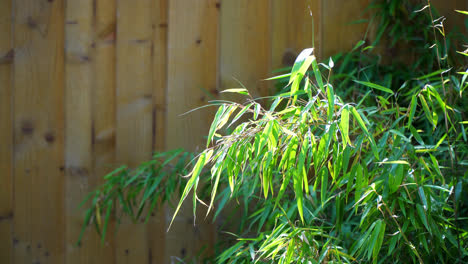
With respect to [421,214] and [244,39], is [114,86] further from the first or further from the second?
[421,214]

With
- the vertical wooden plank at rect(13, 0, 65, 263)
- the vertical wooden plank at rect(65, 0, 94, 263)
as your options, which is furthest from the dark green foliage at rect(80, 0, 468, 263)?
the vertical wooden plank at rect(13, 0, 65, 263)

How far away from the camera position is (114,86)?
2.23 m

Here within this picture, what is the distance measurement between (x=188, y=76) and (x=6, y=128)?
71cm

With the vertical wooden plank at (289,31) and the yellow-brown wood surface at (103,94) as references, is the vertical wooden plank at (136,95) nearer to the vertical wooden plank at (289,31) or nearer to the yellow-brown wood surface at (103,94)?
the yellow-brown wood surface at (103,94)

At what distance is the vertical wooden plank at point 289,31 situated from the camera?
2182 millimetres

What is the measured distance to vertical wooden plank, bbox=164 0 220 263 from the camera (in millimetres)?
2195

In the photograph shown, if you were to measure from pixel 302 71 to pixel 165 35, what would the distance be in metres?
1.17

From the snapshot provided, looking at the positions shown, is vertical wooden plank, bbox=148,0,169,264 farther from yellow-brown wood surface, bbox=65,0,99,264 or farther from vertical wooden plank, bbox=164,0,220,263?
yellow-brown wood surface, bbox=65,0,99,264

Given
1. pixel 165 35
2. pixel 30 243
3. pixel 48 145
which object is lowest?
pixel 30 243

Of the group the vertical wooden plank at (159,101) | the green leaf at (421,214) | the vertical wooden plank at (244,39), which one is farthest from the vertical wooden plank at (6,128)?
the green leaf at (421,214)

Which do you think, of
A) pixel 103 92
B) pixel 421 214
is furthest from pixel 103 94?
pixel 421 214

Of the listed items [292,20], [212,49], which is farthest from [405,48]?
[212,49]

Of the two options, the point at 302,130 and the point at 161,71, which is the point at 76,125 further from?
the point at 302,130

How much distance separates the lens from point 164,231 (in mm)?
2207
